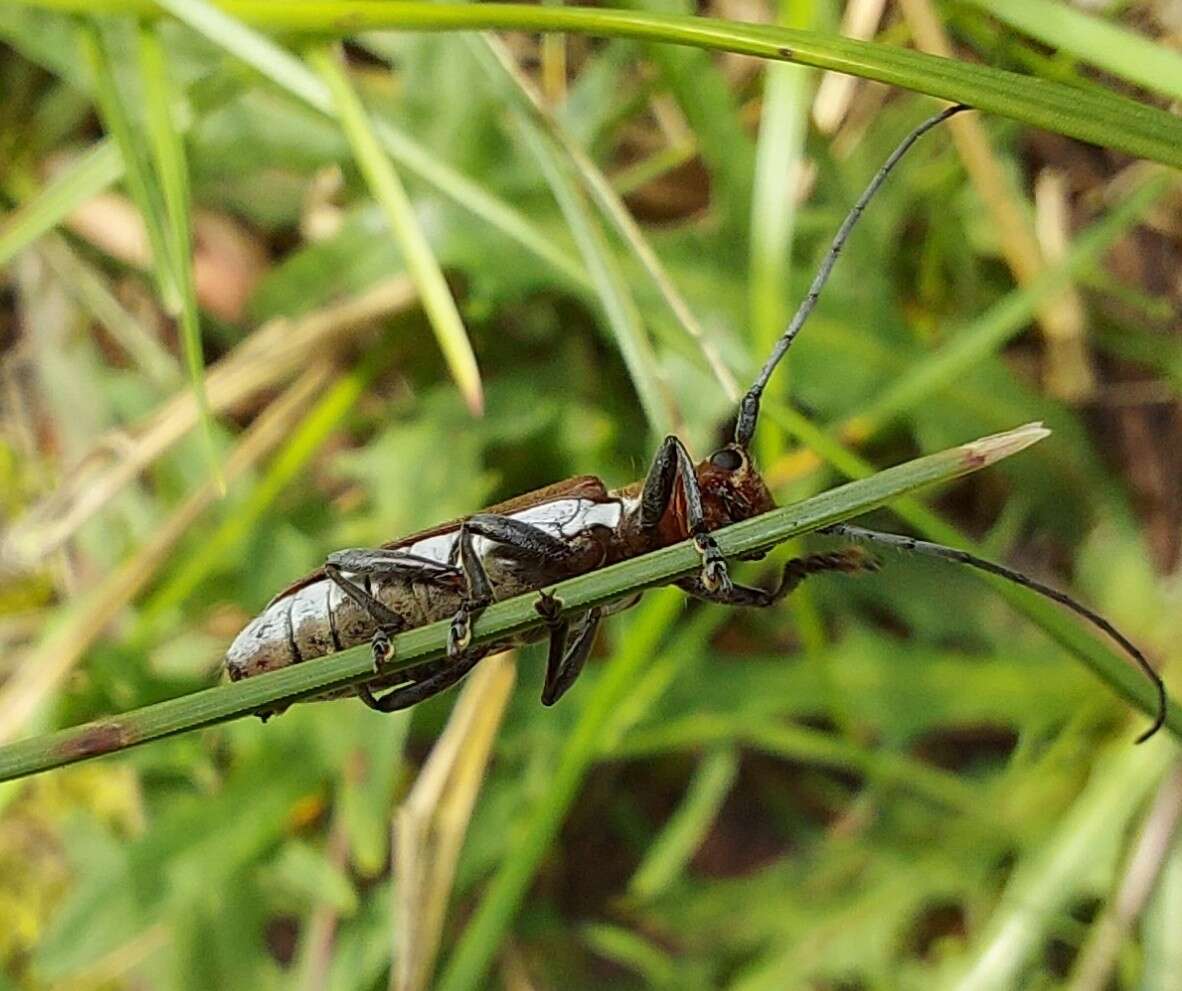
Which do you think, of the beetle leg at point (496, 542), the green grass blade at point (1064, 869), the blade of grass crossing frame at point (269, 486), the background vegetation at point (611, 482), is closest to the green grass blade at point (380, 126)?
the background vegetation at point (611, 482)

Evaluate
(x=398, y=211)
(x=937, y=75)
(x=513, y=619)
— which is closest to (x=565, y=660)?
(x=513, y=619)

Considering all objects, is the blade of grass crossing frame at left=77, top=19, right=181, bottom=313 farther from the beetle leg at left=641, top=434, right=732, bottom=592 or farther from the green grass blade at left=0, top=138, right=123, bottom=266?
the beetle leg at left=641, top=434, right=732, bottom=592

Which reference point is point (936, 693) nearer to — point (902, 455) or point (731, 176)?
point (902, 455)

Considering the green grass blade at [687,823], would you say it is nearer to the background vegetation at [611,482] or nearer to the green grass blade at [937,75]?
the background vegetation at [611,482]

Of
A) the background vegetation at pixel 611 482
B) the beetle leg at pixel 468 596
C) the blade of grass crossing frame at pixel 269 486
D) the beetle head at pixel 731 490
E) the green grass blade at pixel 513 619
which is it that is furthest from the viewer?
the blade of grass crossing frame at pixel 269 486

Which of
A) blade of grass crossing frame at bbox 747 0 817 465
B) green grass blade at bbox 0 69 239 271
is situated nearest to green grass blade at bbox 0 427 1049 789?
blade of grass crossing frame at bbox 747 0 817 465

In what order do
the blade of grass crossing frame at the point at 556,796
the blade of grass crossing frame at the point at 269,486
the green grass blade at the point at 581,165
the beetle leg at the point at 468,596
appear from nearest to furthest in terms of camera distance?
the beetle leg at the point at 468,596, the green grass blade at the point at 581,165, the blade of grass crossing frame at the point at 556,796, the blade of grass crossing frame at the point at 269,486
